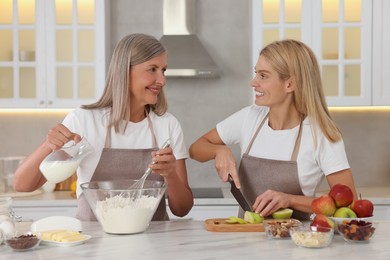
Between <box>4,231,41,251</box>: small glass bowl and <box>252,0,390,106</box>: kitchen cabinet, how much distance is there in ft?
8.69

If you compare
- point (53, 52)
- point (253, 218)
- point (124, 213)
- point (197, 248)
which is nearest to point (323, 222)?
point (253, 218)

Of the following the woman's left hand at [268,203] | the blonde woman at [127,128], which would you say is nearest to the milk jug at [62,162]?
the blonde woman at [127,128]

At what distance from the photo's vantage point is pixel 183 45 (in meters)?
4.82

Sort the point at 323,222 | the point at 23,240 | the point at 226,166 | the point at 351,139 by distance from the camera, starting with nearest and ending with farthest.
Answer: the point at 23,240 < the point at 323,222 < the point at 226,166 < the point at 351,139

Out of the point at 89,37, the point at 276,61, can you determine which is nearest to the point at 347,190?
the point at 276,61

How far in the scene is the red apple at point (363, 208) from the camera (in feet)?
8.05

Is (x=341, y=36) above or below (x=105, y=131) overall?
above

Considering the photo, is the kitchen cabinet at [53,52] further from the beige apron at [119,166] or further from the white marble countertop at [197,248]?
the white marble countertop at [197,248]

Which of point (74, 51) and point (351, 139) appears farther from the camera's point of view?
point (351, 139)

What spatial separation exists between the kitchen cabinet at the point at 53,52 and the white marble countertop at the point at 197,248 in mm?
2230

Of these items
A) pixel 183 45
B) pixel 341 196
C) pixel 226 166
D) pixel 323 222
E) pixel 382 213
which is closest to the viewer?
pixel 323 222

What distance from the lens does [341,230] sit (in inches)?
92.3

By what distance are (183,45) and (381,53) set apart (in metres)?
1.32

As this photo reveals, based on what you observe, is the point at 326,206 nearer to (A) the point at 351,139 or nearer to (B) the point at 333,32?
(B) the point at 333,32
